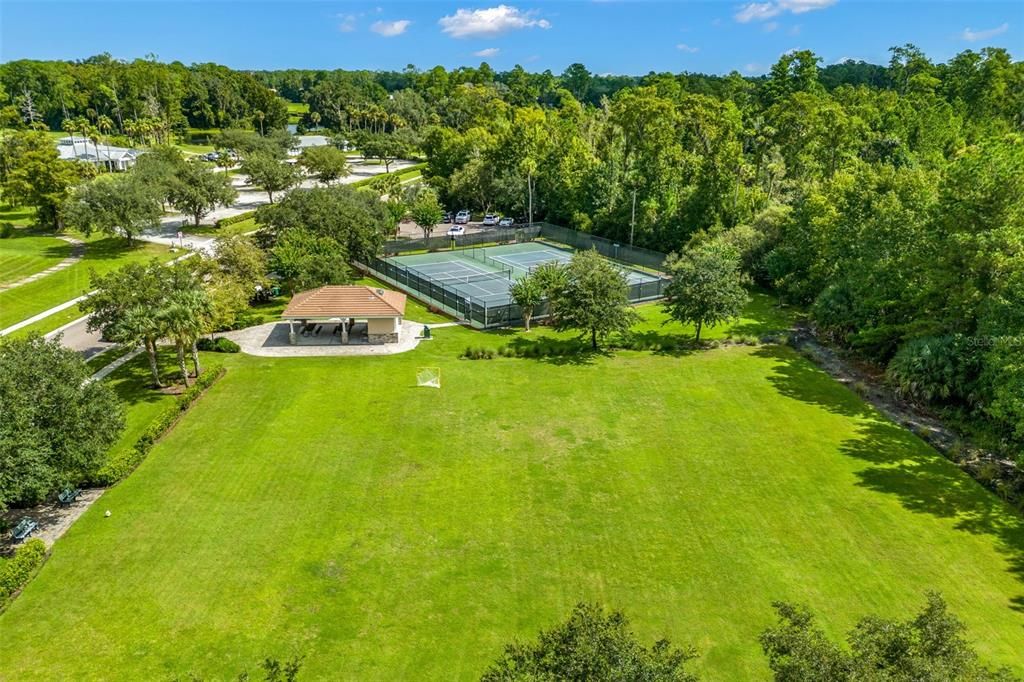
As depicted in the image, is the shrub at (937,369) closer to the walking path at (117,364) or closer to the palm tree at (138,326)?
the palm tree at (138,326)

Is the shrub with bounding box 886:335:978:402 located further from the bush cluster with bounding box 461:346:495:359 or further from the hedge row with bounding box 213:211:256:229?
the hedge row with bounding box 213:211:256:229

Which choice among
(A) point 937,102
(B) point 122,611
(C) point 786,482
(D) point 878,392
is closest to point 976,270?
(D) point 878,392

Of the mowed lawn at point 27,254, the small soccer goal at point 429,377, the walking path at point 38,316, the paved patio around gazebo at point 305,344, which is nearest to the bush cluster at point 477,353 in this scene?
the small soccer goal at point 429,377

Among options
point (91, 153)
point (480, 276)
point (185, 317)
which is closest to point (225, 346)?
point (185, 317)

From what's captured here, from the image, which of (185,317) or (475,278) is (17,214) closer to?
(475,278)

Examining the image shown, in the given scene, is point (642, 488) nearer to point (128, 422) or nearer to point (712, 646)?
point (712, 646)

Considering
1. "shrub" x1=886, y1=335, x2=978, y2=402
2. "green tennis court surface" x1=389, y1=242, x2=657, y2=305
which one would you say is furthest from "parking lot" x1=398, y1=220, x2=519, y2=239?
"shrub" x1=886, y1=335, x2=978, y2=402
